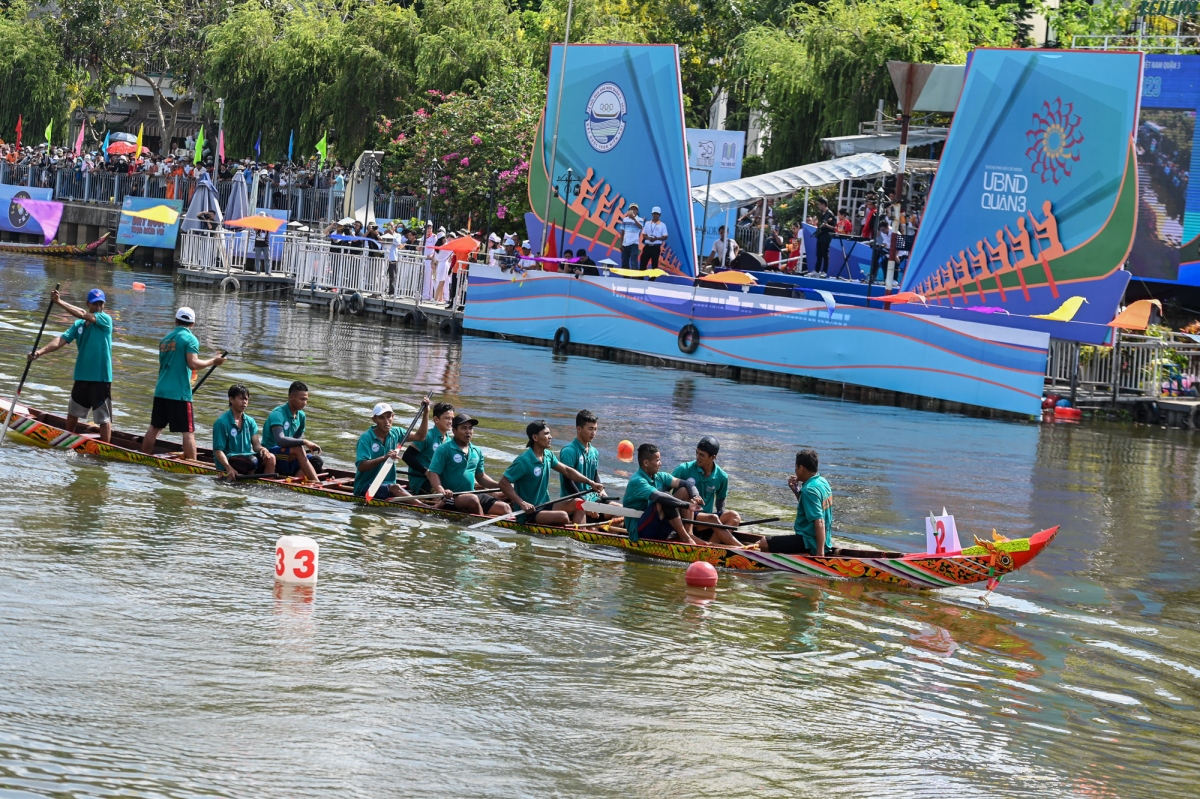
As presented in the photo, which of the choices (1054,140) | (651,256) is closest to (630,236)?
(651,256)

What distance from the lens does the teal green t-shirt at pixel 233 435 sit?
15945 mm

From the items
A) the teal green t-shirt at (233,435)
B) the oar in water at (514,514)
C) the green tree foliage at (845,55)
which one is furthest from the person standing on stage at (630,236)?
the oar in water at (514,514)

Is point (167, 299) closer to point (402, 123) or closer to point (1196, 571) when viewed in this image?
point (402, 123)

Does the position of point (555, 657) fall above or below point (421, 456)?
below

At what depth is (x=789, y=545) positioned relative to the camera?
14344 millimetres

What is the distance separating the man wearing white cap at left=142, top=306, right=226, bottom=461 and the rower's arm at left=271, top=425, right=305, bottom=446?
95cm

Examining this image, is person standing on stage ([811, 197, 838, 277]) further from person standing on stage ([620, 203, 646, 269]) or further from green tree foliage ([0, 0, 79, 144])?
green tree foliage ([0, 0, 79, 144])

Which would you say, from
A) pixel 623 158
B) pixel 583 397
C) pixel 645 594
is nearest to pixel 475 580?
pixel 645 594

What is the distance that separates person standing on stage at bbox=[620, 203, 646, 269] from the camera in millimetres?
34688

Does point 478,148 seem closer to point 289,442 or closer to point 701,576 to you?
point 289,442

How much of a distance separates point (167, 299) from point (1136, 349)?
24384 millimetres

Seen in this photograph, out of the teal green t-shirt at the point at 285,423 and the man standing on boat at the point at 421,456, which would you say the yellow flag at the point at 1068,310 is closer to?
the man standing on boat at the point at 421,456

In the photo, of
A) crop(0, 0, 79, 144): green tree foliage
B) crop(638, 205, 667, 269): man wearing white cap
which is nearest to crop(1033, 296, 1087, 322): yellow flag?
crop(638, 205, 667, 269): man wearing white cap

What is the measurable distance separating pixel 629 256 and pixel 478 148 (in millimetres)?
11533
